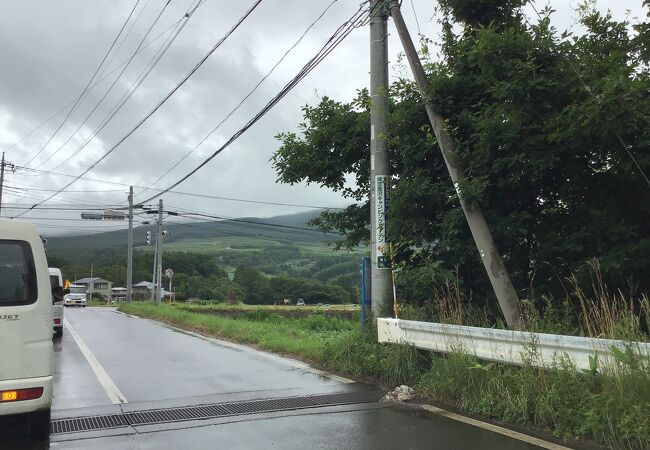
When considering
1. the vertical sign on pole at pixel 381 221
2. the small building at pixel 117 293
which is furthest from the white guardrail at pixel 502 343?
the small building at pixel 117 293

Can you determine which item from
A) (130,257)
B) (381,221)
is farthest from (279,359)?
(130,257)

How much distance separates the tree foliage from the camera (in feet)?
21.4

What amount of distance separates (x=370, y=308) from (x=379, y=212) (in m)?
1.72

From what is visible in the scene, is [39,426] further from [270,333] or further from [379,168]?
[270,333]

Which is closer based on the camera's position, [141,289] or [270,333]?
[270,333]

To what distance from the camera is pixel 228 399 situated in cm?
688

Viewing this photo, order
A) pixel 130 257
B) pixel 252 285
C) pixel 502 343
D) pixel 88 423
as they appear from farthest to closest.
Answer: pixel 252 285 < pixel 130 257 < pixel 502 343 < pixel 88 423

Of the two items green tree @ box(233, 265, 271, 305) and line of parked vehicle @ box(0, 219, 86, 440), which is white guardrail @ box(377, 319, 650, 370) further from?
green tree @ box(233, 265, 271, 305)

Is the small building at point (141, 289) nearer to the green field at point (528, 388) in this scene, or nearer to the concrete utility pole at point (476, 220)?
the green field at point (528, 388)

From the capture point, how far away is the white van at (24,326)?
185 inches

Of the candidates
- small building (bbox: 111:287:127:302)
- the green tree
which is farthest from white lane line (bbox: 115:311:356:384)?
small building (bbox: 111:287:127:302)

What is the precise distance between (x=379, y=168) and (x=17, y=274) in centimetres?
588

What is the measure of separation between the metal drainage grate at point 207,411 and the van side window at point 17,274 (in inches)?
63.6

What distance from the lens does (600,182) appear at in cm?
748
